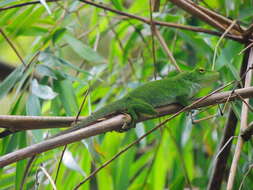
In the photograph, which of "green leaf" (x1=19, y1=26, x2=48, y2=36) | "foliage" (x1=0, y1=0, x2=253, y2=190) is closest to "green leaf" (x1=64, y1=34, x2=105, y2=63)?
"foliage" (x1=0, y1=0, x2=253, y2=190)

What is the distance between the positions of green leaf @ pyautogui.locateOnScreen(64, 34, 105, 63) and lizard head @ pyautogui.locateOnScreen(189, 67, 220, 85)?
27.3 inches

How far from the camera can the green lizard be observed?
2623mm

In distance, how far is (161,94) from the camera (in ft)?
9.75

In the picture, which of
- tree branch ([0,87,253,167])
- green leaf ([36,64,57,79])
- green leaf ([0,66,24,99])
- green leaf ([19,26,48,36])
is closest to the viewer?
tree branch ([0,87,253,167])

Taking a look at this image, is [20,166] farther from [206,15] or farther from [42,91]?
[206,15]

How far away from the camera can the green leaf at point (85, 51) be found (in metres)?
3.00

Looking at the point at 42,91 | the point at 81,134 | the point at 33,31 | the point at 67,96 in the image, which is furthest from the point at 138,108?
the point at 33,31

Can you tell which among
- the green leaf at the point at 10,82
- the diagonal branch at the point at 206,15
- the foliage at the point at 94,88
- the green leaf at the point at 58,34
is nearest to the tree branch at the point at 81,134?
the foliage at the point at 94,88

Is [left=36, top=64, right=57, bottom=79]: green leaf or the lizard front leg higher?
[left=36, top=64, right=57, bottom=79]: green leaf

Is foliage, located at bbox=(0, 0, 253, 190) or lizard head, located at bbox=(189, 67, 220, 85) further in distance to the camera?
lizard head, located at bbox=(189, 67, 220, 85)

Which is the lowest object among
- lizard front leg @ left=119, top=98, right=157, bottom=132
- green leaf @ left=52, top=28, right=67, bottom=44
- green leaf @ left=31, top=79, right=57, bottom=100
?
lizard front leg @ left=119, top=98, right=157, bottom=132

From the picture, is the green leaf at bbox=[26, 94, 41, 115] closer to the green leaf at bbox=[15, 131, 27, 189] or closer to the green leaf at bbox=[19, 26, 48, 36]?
the green leaf at bbox=[15, 131, 27, 189]

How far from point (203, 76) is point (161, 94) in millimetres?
330

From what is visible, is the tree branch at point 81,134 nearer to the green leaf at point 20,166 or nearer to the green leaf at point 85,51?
the green leaf at point 20,166
